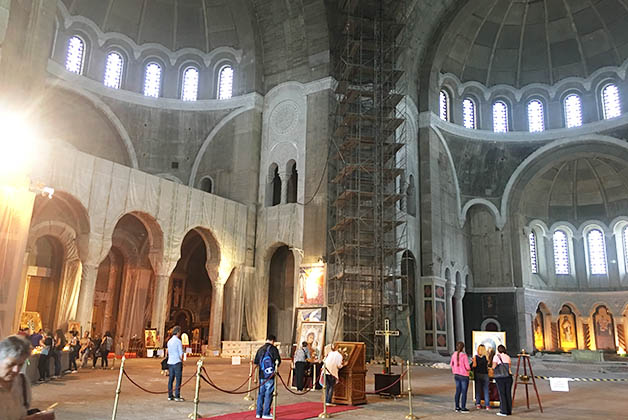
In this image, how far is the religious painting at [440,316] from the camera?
2673cm

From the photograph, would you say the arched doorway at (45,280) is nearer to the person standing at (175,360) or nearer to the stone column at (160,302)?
the stone column at (160,302)

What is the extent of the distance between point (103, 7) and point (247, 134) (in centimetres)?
967

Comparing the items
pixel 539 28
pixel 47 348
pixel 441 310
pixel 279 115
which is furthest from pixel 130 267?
pixel 539 28

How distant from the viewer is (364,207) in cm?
2408

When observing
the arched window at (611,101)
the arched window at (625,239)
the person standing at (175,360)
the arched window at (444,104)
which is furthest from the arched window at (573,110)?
the person standing at (175,360)

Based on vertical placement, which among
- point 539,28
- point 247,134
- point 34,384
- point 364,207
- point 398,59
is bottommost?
point 34,384

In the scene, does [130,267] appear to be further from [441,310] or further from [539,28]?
[539,28]

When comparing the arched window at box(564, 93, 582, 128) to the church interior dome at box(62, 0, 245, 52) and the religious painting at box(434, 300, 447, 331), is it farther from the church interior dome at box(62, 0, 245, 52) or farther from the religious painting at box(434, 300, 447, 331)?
the church interior dome at box(62, 0, 245, 52)

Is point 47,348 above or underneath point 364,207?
underneath

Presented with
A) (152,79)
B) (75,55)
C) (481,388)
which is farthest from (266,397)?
(152,79)

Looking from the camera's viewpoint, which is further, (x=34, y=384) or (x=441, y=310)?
(x=441, y=310)

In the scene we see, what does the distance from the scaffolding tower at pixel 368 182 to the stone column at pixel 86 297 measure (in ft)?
31.7

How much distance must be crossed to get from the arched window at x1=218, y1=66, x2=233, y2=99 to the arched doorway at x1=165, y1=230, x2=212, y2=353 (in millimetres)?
7744

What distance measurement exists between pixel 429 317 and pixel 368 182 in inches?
311
